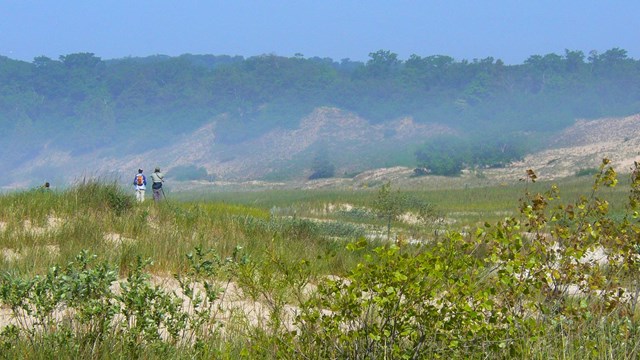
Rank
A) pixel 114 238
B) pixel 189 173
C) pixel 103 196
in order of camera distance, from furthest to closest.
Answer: pixel 189 173
pixel 103 196
pixel 114 238

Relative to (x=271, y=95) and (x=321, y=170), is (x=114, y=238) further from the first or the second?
(x=271, y=95)

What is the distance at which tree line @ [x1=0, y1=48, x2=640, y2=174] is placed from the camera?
14838 centimetres

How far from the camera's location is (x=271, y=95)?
543 feet

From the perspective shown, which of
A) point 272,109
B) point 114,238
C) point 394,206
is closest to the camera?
point 114,238

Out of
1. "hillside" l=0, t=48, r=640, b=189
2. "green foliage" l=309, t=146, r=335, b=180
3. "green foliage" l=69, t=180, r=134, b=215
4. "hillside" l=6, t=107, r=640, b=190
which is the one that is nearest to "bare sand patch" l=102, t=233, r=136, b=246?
"green foliage" l=69, t=180, r=134, b=215

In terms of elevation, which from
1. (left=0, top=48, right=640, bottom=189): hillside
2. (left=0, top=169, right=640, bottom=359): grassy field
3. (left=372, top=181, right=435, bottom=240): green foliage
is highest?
(left=0, top=48, right=640, bottom=189): hillside

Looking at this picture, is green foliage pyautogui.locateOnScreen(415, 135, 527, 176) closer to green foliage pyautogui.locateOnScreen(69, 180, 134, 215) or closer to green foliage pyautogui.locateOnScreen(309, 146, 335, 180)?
green foliage pyautogui.locateOnScreen(309, 146, 335, 180)

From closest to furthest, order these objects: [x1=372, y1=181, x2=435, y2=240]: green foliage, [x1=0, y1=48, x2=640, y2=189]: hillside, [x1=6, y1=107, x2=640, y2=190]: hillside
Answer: [x1=372, y1=181, x2=435, y2=240]: green foliage → [x1=6, y1=107, x2=640, y2=190]: hillside → [x1=0, y1=48, x2=640, y2=189]: hillside

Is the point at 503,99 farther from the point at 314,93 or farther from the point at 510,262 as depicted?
the point at 510,262

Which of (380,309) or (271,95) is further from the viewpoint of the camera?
(271,95)

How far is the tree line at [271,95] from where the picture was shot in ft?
487

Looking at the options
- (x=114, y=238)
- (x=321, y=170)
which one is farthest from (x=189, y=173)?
(x=114, y=238)

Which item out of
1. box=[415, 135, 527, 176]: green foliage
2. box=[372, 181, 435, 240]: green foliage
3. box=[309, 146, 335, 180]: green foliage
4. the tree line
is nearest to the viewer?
box=[372, 181, 435, 240]: green foliage

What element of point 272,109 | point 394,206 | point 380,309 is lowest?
point 394,206
